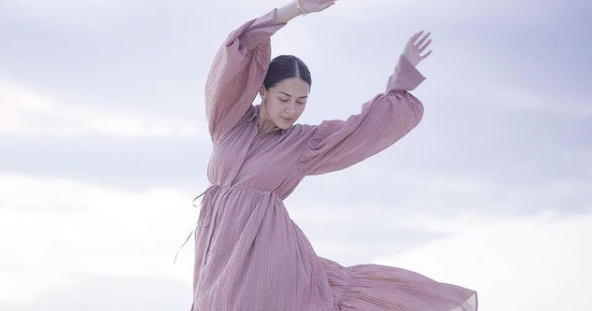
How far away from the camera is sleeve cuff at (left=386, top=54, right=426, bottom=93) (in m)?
3.96

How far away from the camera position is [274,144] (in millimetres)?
3949

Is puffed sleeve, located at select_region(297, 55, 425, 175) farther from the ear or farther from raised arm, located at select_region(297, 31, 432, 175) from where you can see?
the ear

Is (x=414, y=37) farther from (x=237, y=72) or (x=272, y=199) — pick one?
(x=272, y=199)

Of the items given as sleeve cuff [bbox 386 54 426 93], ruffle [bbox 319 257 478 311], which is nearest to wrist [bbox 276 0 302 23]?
sleeve cuff [bbox 386 54 426 93]

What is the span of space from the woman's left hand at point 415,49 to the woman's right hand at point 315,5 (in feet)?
1.39

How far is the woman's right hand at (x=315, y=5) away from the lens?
3730 millimetres

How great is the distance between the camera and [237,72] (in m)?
3.93

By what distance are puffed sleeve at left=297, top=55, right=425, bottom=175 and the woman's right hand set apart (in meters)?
0.42

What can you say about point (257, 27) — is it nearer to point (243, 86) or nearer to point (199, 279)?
point (243, 86)

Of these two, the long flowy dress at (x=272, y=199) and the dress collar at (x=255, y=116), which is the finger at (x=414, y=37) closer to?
the long flowy dress at (x=272, y=199)

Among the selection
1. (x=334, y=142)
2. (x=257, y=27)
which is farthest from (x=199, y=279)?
(x=257, y=27)

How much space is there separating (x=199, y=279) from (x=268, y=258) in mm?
305

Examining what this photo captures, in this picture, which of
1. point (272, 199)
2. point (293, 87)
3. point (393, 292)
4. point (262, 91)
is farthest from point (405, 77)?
point (393, 292)

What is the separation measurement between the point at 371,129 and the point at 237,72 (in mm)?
573
